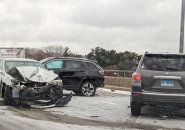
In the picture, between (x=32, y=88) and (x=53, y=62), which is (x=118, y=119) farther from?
(x=53, y=62)

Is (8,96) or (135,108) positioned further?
(8,96)

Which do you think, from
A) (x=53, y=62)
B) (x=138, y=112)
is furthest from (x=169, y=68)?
(x=53, y=62)

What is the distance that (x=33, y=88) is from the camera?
13883mm

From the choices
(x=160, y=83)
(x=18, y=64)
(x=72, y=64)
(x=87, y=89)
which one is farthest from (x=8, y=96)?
(x=72, y=64)

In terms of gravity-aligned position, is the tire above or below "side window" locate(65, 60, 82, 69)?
below

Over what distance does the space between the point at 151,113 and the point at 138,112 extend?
886 millimetres

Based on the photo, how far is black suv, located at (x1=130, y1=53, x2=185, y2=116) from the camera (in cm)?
1149

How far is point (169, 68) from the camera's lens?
11773 mm

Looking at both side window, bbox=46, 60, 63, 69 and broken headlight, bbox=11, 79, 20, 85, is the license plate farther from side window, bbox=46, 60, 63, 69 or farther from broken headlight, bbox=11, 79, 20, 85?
side window, bbox=46, 60, 63, 69

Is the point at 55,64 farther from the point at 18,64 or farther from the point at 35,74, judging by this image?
the point at 35,74

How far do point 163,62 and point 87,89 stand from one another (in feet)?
27.1

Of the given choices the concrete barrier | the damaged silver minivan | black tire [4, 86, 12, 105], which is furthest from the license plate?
the concrete barrier

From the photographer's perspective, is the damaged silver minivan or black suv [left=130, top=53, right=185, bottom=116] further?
the damaged silver minivan

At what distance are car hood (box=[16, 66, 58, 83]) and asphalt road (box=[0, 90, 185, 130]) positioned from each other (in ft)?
3.38
